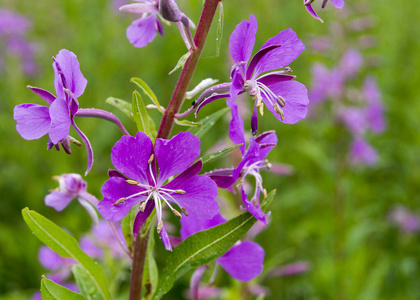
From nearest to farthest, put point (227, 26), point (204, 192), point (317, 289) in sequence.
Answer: point (204, 192) → point (317, 289) → point (227, 26)

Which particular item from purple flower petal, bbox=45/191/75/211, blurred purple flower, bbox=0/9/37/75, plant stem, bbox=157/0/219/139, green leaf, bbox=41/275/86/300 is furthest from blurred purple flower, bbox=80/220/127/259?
blurred purple flower, bbox=0/9/37/75

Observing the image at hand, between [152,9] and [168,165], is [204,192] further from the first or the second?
[152,9]

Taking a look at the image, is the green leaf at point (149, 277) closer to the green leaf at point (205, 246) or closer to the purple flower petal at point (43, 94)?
the green leaf at point (205, 246)

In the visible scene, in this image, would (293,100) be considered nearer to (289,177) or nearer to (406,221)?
(406,221)

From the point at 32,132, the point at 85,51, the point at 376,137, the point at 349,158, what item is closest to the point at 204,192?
the point at 32,132

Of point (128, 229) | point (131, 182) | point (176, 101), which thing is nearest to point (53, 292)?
point (128, 229)

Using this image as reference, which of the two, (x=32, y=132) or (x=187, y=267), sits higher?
(x=32, y=132)

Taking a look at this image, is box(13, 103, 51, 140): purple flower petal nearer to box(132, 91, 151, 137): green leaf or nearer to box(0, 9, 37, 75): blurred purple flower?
box(132, 91, 151, 137): green leaf
